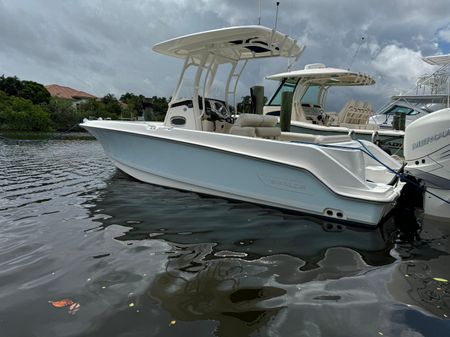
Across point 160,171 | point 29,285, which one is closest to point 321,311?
point 29,285

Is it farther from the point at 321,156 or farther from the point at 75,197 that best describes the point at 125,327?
the point at 75,197

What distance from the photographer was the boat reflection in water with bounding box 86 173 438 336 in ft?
8.35

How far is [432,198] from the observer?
487 cm

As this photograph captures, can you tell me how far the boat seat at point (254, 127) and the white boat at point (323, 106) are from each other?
507 centimetres

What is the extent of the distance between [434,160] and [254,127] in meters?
2.84

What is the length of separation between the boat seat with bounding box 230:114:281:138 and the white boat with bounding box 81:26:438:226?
0.02 metres

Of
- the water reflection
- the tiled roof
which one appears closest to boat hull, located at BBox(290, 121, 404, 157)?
the water reflection

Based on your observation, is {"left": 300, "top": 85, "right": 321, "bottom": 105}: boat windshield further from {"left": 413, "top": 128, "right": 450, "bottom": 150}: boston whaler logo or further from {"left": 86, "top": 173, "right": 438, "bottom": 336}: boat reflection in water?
{"left": 86, "top": 173, "right": 438, "bottom": 336}: boat reflection in water

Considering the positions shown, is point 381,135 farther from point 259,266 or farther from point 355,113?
point 259,266

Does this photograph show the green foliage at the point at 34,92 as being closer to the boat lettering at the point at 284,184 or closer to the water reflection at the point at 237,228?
the water reflection at the point at 237,228

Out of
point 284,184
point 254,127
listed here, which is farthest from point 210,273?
point 254,127

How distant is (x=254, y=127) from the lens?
6.29 m

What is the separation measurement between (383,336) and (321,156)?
2.75 metres

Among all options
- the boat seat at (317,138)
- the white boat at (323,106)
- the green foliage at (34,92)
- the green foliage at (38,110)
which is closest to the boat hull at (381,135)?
the white boat at (323,106)
